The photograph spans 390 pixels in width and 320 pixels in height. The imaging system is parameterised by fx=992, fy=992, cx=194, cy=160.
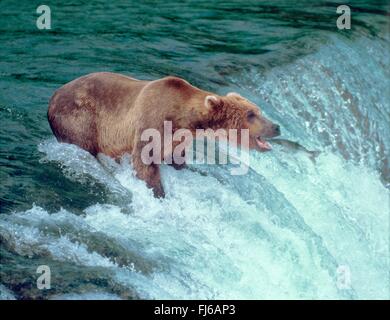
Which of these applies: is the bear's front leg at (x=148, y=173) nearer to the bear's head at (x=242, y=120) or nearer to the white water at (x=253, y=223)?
the white water at (x=253, y=223)

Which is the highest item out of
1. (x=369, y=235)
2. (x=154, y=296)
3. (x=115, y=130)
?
(x=115, y=130)

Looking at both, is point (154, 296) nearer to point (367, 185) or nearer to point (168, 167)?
point (168, 167)

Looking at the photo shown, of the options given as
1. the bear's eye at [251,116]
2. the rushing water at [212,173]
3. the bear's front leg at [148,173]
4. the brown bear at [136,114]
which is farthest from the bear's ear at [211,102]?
the rushing water at [212,173]

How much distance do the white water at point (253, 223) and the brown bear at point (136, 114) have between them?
15 centimetres

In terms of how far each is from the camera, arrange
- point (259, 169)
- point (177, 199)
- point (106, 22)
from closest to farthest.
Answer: point (177, 199) → point (259, 169) → point (106, 22)

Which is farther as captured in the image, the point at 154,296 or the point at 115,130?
the point at 115,130

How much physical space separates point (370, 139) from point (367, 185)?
0.89 metres

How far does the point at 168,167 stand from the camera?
296 inches

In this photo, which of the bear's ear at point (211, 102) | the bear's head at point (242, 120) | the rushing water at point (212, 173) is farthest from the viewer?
the bear's head at point (242, 120)

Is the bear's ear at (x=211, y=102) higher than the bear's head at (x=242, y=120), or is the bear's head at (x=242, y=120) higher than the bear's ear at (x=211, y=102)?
the bear's ear at (x=211, y=102)

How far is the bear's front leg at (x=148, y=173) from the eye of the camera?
23.3ft

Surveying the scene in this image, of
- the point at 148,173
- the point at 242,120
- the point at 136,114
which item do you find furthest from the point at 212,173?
the point at 136,114

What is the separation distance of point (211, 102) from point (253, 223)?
94 centimetres
